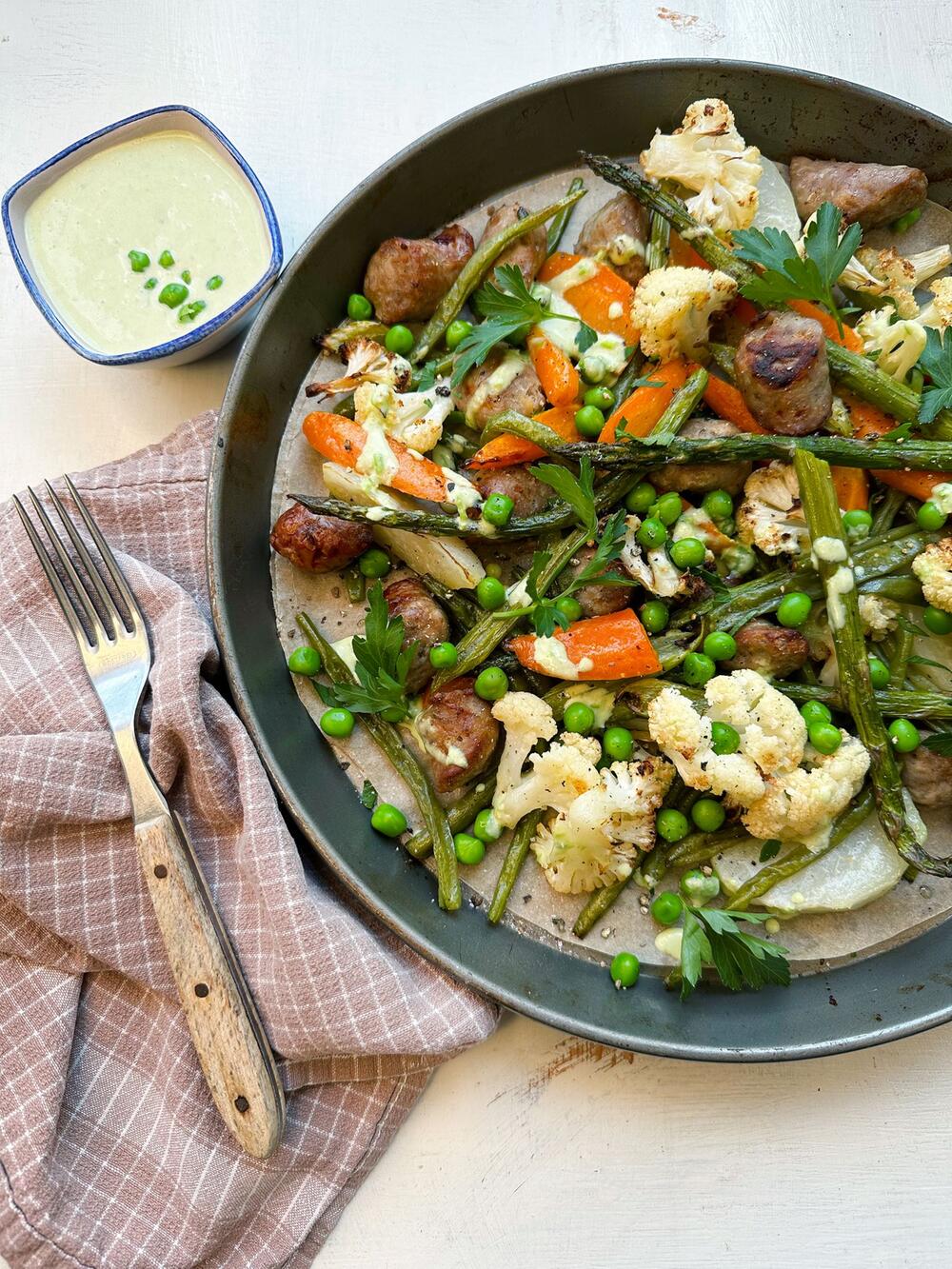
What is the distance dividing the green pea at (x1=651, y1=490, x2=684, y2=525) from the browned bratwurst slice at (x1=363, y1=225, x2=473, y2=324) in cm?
129

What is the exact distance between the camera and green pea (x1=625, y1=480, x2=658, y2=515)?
151 inches

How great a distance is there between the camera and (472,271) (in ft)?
13.1

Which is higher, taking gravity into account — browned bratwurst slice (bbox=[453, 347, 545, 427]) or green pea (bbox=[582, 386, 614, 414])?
browned bratwurst slice (bbox=[453, 347, 545, 427])

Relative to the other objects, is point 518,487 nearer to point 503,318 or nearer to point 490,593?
point 490,593

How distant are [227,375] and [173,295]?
1.46ft

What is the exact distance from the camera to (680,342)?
3824 mm

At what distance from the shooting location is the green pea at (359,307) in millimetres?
4039

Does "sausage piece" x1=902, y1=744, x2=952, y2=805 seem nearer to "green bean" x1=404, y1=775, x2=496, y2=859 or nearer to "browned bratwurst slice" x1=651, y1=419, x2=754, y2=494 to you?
"browned bratwurst slice" x1=651, y1=419, x2=754, y2=494

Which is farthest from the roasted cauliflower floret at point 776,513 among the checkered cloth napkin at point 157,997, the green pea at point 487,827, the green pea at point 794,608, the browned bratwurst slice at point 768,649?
the checkered cloth napkin at point 157,997

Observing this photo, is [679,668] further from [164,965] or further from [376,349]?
[164,965]

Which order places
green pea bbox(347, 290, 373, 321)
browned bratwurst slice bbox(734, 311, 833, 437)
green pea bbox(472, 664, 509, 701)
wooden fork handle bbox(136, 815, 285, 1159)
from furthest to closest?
green pea bbox(347, 290, 373, 321) < green pea bbox(472, 664, 509, 701) < browned bratwurst slice bbox(734, 311, 833, 437) < wooden fork handle bbox(136, 815, 285, 1159)

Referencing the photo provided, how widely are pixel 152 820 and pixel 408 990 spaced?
3.68 ft

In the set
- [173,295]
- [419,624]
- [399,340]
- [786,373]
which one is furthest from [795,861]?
[173,295]

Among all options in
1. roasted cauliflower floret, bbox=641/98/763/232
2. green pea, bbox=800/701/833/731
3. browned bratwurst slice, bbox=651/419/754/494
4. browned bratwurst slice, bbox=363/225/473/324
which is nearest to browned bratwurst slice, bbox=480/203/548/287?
browned bratwurst slice, bbox=363/225/473/324
